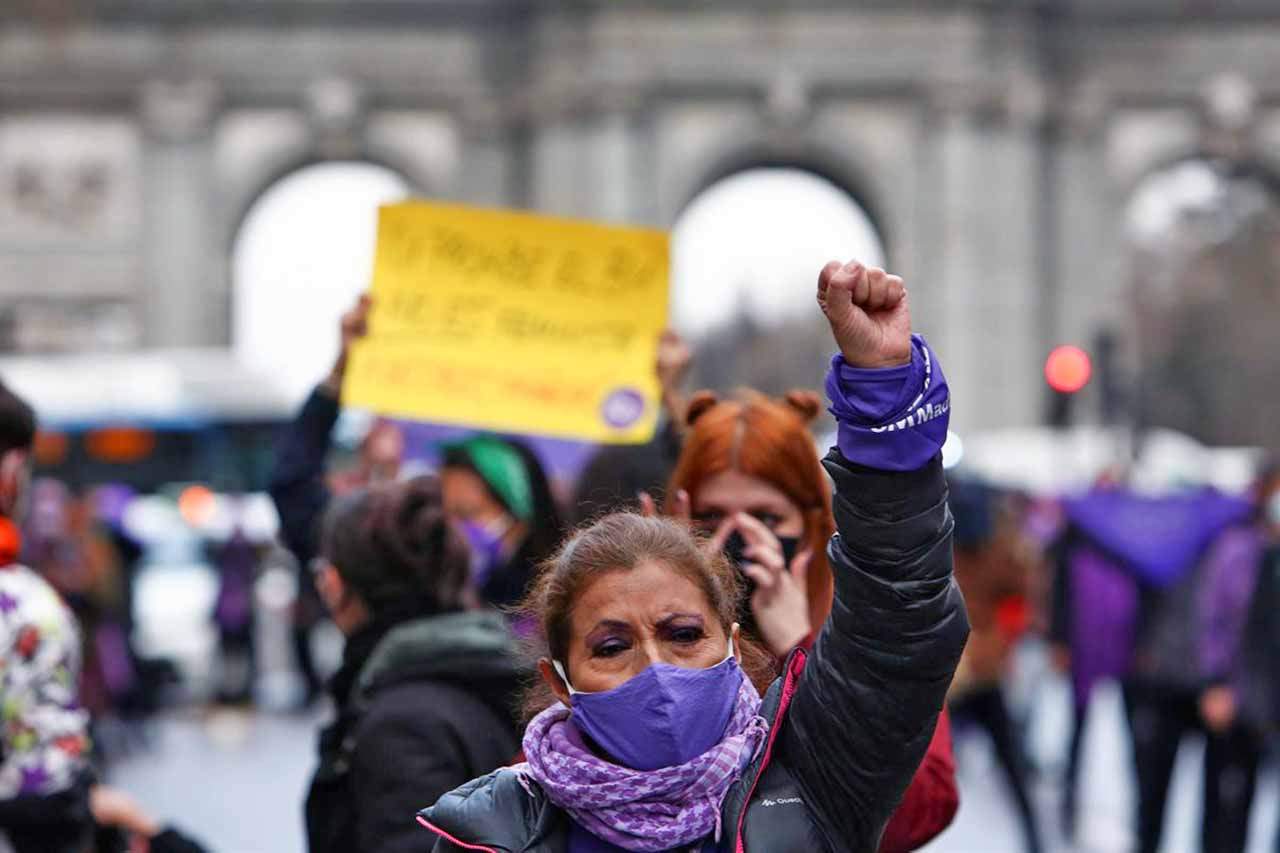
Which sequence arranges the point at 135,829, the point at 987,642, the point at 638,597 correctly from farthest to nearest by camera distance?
the point at 987,642 < the point at 135,829 < the point at 638,597

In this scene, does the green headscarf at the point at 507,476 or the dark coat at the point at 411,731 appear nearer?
the dark coat at the point at 411,731

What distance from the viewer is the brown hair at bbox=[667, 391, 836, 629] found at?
14.0 feet

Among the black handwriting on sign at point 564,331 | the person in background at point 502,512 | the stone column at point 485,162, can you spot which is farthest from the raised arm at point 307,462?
the stone column at point 485,162

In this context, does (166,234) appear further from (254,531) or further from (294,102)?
(254,531)

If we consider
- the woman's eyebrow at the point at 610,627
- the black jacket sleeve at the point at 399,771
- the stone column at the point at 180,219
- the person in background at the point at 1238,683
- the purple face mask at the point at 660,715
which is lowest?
the person in background at the point at 1238,683

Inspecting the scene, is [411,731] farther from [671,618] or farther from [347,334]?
[347,334]

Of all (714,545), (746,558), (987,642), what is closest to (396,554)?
(746,558)

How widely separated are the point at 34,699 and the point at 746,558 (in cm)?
146

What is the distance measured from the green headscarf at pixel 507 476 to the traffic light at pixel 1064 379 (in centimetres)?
1226

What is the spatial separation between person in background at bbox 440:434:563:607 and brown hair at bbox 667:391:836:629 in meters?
1.73

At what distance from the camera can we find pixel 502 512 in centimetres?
614

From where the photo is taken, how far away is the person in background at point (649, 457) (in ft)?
18.6

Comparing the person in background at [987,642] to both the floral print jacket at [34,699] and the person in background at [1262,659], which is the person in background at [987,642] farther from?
the floral print jacket at [34,699]

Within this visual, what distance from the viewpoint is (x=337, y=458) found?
2694cm
